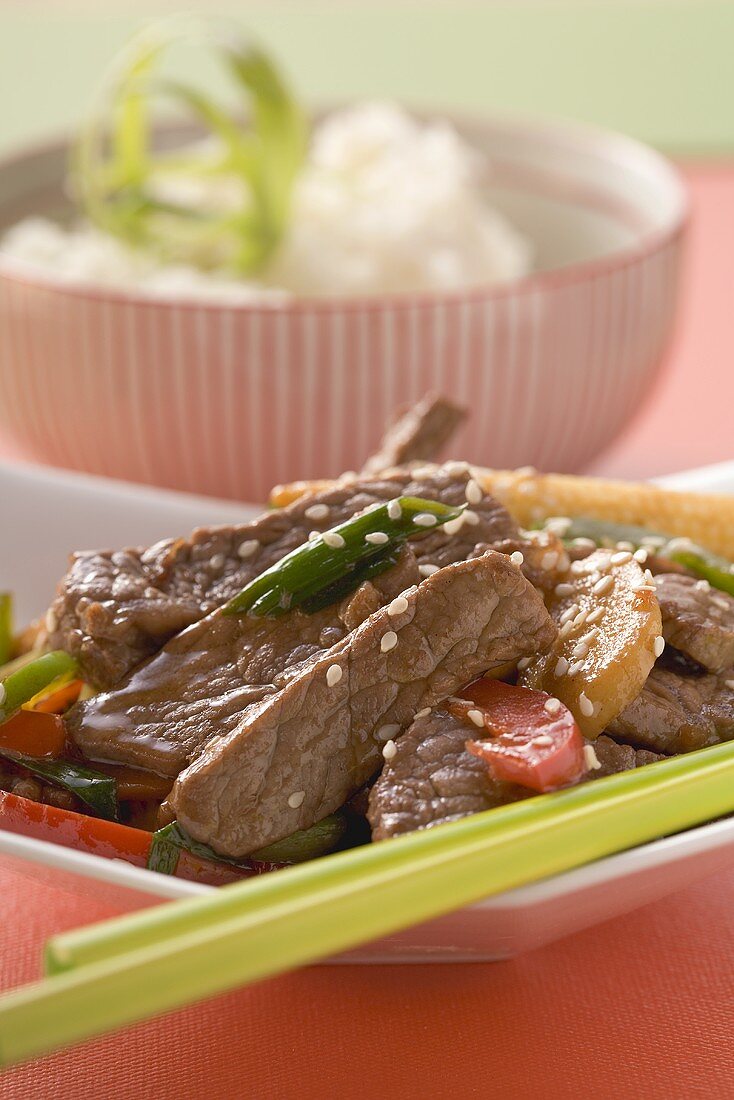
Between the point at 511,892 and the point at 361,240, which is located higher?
the point at 511,892

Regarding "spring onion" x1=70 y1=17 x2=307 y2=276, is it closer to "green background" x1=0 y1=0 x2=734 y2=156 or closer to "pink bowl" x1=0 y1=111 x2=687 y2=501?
"pink bowl" x1=0 y1=111 x2=687 y2=501

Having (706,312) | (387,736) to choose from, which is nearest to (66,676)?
(387,736)

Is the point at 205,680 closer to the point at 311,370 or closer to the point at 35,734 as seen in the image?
the point at 35,734

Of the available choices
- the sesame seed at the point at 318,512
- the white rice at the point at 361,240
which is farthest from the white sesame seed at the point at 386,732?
the white rice at the point at 361,240

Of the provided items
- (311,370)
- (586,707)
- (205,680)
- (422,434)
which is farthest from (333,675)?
(311,370)

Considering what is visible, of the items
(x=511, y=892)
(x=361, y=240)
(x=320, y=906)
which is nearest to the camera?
(x=320, y=906)

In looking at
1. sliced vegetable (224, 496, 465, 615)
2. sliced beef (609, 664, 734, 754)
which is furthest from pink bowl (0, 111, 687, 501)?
sliced beef (609, 664, 734, 754)

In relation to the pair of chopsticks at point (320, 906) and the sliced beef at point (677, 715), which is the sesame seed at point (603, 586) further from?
the pair of chopsticks at point (320, 906)
